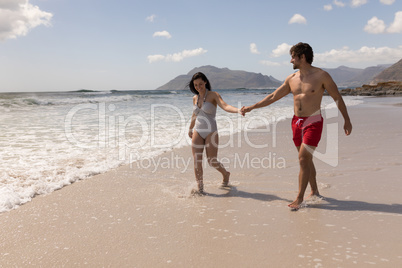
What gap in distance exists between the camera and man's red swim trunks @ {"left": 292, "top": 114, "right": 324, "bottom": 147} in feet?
12.6

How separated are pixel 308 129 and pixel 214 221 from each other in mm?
1634

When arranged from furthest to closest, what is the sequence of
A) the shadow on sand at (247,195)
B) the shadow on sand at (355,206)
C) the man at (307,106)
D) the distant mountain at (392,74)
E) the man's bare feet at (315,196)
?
the distant mountain at (392,74), the shadow on sand at (247,195), the man's bare feet at (315,196), the man at (307,106), the shadow on sand at (355,206)

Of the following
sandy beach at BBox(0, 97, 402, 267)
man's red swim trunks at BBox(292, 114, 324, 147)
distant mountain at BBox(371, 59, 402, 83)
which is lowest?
sandy beach at BBox(0, 97, 402, 267)

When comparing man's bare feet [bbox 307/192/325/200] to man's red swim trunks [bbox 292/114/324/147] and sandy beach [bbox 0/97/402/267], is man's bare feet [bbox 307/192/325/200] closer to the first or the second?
sandy beach [bbox 0/97/402/267]

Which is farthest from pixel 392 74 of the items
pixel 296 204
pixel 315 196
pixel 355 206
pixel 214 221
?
pixel 214 221

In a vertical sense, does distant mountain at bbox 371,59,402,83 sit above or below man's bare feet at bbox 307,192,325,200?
above

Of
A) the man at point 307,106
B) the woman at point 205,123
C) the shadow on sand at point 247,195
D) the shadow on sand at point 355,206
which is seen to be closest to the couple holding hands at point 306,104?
the man at point 307,106

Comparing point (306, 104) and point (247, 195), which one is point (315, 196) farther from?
point (306, 104)

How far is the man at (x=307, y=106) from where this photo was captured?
3.85m

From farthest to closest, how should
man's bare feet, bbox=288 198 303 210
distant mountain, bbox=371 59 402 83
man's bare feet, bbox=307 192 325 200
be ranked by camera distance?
1. distant mountain, bbox=371 59 402 83
2. man's bare feet, bbox=307 192 325 200
3. man's bare feet, bbox=288 198 303 210

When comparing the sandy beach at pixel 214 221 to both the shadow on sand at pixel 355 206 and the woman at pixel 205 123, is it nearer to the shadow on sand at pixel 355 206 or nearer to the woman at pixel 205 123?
the shadow on sand at pixel 355 206

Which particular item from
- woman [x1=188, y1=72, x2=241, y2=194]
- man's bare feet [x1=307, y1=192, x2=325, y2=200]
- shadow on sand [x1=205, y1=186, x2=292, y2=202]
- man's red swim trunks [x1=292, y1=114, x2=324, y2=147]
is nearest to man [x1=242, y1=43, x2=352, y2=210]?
man's red swim trunks [x1=292, y1=114, x2=324, y2=147]

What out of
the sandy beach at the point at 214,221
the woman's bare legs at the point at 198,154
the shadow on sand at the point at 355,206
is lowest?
the sandy beach at the point at 214,221

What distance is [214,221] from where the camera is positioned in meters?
3.48
